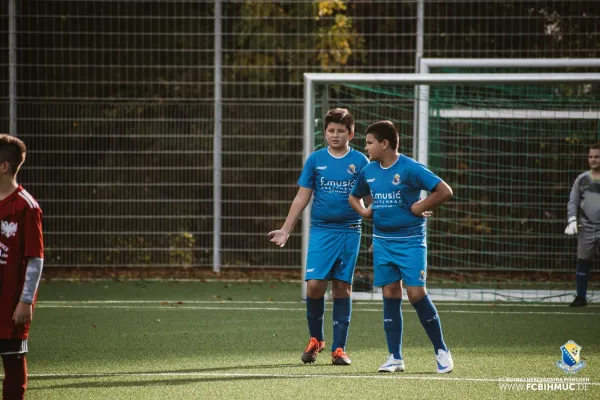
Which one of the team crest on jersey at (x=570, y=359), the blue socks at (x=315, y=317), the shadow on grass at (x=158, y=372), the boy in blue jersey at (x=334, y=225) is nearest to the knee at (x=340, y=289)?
the boy in blue jersey at (x=334, y=225)

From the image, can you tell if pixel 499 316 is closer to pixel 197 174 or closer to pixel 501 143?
pixel 501 143

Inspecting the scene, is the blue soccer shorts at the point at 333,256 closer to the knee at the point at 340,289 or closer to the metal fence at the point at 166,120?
the knee at the point at 340,289

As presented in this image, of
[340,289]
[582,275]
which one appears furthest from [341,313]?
[582,275]

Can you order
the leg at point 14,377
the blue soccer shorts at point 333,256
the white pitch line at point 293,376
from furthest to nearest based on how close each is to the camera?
the blue soccer shorts at point 333,256, the white pitch line at point 293,376, the leg at point 14,377

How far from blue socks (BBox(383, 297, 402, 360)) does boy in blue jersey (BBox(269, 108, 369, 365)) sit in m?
0.43

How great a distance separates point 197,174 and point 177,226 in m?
0.75

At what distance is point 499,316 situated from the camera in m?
8.80

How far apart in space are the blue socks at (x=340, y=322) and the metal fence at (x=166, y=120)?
6.36 m

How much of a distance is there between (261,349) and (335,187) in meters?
1.33

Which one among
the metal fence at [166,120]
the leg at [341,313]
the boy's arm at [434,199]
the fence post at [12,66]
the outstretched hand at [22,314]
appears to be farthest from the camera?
the metal fence at [166,120]

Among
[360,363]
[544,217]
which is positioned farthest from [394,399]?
[544,217]

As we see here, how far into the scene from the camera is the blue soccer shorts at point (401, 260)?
223 inches

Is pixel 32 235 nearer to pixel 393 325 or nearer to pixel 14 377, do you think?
pixel 14 377

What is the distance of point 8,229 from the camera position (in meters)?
4.12
